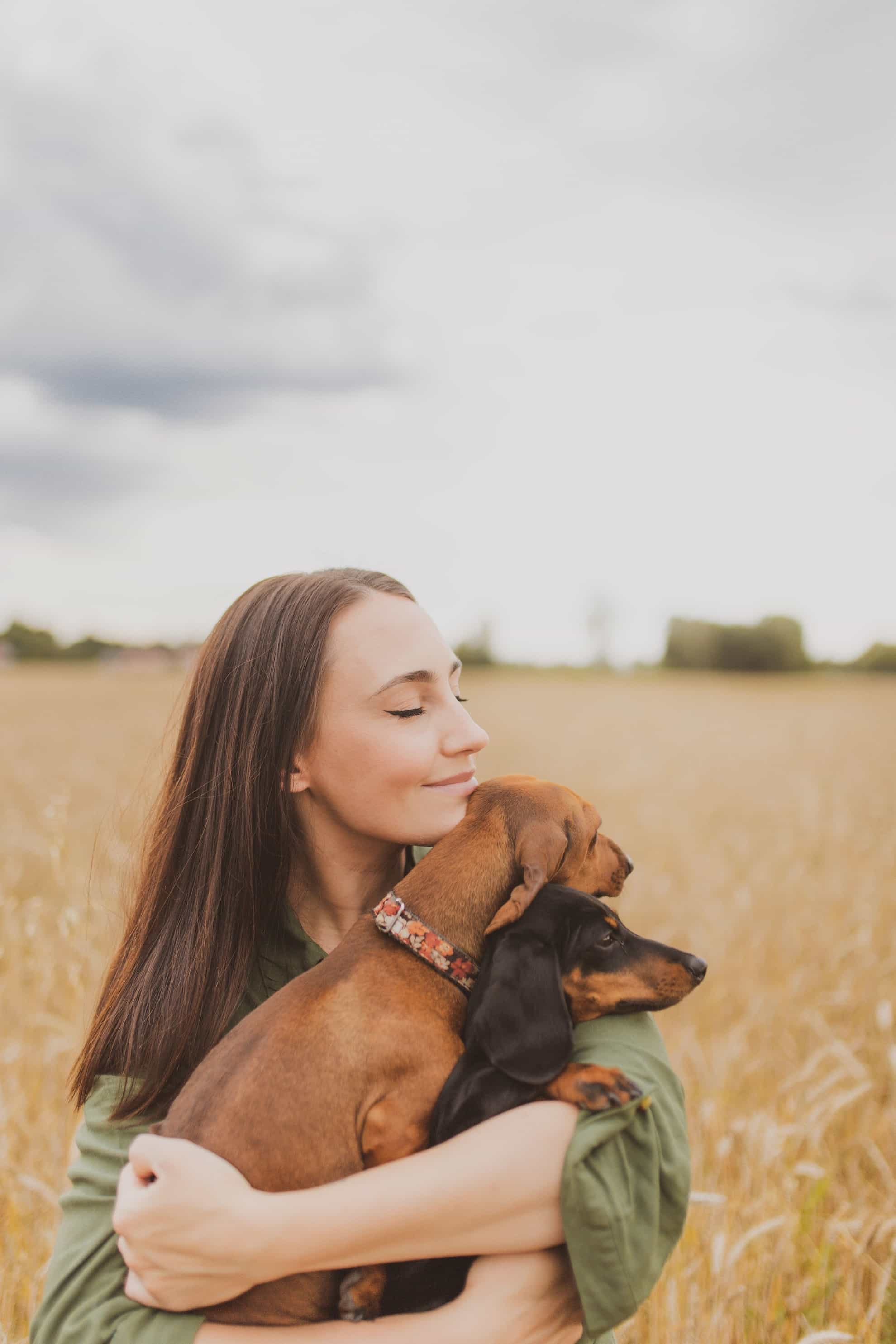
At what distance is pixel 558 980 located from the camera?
2.35 metres

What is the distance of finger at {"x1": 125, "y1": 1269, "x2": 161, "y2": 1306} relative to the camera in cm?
210

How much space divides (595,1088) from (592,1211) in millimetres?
224

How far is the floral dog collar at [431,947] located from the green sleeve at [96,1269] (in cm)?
78

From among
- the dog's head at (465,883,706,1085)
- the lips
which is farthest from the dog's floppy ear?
the lips

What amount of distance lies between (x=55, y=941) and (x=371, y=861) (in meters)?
3.97

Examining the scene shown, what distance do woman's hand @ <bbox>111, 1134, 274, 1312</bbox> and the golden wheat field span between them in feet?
4.49

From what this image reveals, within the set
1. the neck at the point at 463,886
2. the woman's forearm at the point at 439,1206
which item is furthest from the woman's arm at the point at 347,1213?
the neck at the point at 463,886

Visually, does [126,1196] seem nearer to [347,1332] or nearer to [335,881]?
[347,1332]

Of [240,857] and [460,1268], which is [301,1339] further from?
[240,857]

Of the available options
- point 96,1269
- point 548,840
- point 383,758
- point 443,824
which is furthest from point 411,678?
point 96,1269

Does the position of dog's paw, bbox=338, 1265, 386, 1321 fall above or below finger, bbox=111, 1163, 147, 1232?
below

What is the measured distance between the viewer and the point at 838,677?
57562 mm

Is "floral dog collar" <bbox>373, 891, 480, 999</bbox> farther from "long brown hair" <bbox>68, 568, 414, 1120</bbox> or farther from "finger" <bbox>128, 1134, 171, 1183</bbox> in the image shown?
"finger" <bbox>128, 1134, 171, 1183</bbox>

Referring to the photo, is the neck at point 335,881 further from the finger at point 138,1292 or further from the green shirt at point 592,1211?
the finger at point 138,1292
